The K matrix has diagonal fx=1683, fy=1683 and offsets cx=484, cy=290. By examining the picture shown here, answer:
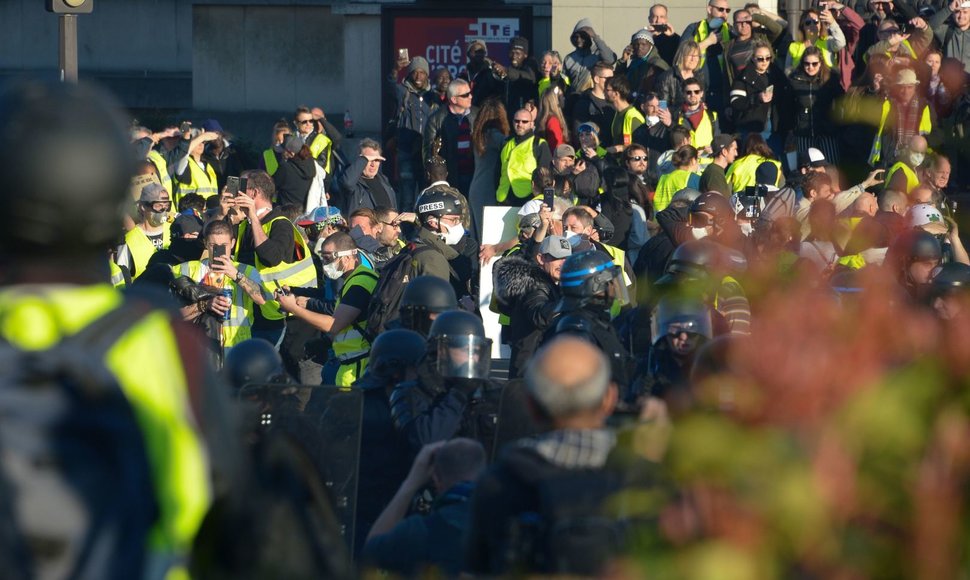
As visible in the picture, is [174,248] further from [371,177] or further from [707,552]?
[707,552]

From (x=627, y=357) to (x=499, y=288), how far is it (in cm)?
205

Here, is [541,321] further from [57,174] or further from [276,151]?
[276,151]

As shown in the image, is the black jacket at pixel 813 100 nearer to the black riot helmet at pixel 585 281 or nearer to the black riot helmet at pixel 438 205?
the black riot helmet at pixel 438 205

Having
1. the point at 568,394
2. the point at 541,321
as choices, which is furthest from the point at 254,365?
the point at 568,394

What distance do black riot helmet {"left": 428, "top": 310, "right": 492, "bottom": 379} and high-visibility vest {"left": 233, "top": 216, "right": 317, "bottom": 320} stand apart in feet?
11.5

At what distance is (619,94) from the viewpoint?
15242 millimetres

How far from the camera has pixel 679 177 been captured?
13219 millimetres

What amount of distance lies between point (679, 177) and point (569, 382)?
944 centimetres

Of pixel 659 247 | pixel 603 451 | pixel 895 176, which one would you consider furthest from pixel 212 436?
pixel 895 176

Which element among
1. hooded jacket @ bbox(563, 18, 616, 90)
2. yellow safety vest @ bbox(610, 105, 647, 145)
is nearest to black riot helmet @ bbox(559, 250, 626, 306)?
yellow safety vest @ bbox(610, 105, 647, 145)

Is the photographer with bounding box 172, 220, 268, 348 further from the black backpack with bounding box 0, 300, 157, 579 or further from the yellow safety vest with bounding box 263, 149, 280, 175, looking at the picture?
the black backpack with bounding box 0, 300, 157, 579

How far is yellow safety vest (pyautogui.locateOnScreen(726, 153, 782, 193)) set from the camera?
1327cm

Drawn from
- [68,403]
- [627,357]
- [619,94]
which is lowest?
[627,357]

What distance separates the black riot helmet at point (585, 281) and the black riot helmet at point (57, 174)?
628 centimetres
